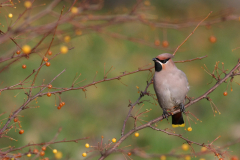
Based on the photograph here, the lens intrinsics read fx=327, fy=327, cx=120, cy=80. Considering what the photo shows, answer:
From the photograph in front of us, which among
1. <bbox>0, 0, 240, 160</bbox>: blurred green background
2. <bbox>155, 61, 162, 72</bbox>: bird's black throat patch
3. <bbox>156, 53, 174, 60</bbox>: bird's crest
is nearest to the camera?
<bbox>156, 53, 174, 60</bbox>: bird's crest

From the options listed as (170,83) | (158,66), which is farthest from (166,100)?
(158,66)

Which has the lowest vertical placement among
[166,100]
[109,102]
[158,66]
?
[109,102]

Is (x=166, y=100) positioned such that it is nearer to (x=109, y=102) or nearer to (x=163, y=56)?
(x=163, y=56)

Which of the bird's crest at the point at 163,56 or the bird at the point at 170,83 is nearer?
the bird's crest at the point at 163,56

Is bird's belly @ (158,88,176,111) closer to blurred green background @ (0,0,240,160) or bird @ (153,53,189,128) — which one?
bird @ (153,53,189,128)

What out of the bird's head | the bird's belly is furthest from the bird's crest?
the bird's belly

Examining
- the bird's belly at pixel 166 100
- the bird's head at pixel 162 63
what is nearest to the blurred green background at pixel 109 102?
the bird's head at pixel 162 63

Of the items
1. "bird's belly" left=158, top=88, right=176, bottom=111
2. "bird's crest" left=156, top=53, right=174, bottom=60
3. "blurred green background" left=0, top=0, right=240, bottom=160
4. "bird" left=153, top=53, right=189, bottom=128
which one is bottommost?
"blurred green background" left=0, top=0, right=240, bottom=160

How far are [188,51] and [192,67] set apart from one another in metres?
0.65

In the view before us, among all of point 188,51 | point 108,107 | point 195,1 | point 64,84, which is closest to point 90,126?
point 108,107

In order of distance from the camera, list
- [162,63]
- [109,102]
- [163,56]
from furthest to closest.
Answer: [109,102] → [162,63] → [163,56]

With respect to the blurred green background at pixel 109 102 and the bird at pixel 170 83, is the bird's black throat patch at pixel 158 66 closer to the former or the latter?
the bird at pixel 170 83

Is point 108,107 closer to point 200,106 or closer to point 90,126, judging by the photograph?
point 90,126

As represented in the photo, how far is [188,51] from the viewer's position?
21.3 feet
